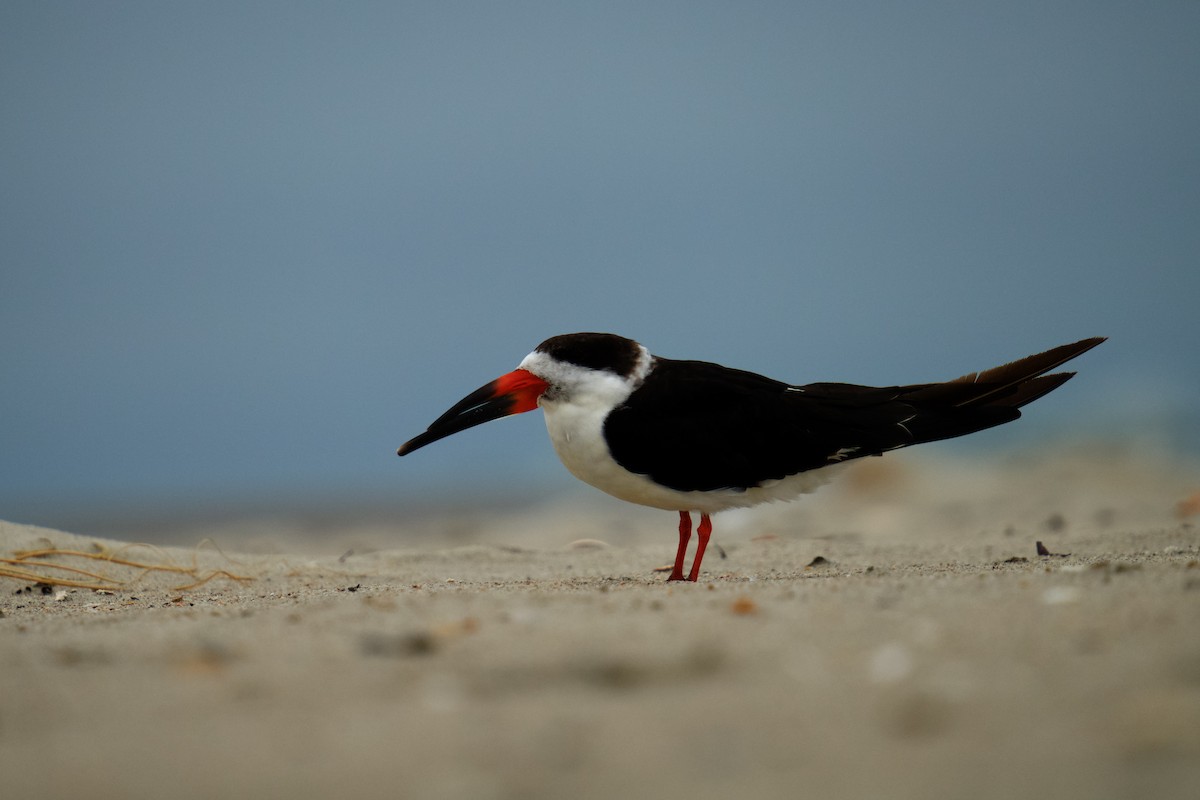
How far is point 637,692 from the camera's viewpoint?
2.29 metres

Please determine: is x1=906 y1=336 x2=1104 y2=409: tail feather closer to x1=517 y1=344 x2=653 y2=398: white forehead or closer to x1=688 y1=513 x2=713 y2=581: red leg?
x1=688 y1=513 x2=713 y2=581: red leg

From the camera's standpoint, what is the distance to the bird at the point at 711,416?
4.91 meters

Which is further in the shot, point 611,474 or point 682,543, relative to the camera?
point 682,543

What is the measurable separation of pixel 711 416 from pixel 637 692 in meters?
2.81

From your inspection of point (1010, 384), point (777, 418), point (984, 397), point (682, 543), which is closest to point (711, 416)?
point (777, 418)

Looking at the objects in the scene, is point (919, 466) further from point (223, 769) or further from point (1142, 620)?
point (223, 769)

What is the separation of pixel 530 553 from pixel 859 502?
6.70 m

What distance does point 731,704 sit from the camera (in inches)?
85.8

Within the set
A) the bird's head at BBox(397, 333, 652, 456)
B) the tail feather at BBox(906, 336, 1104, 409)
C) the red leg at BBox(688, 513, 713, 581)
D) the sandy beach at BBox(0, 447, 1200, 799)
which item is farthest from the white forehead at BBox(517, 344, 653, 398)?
the tail feather at BBox(906, 336, 1104, 409)

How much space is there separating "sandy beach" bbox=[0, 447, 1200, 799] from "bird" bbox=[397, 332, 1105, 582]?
779 mm

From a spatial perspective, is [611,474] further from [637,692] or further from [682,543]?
[637,692]

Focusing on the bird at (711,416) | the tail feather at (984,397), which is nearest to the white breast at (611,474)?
the bird at (711,416)

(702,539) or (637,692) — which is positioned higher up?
(702,539)

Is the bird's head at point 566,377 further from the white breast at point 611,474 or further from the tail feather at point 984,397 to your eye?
the tail feather at point 984,397
